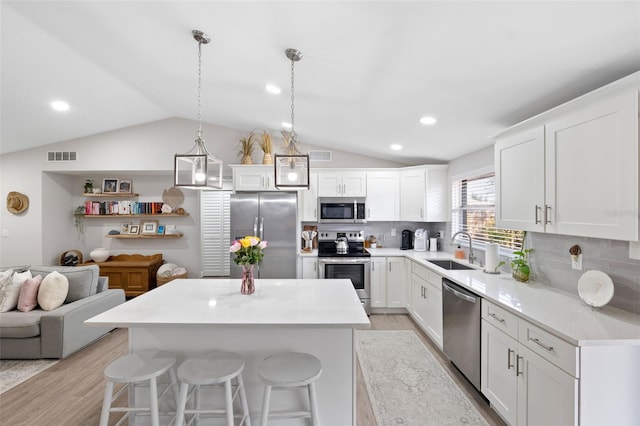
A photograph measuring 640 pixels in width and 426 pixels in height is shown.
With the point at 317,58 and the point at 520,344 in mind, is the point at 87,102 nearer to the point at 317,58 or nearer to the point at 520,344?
the point at 317,58

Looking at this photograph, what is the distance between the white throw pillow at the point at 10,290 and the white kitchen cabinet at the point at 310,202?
11.1 ft

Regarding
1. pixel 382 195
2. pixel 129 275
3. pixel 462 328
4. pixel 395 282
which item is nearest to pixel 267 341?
pixel 462 328


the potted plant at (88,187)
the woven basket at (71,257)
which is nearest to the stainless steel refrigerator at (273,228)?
the potted plant at (88,187)

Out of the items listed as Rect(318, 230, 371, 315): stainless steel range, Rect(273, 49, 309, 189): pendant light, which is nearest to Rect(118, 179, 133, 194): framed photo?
Rect(318, 230, 371, 315): stainless steel range

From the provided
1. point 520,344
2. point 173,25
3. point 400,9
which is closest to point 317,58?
point 400,9

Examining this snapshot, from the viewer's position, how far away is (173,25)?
7.66 feet

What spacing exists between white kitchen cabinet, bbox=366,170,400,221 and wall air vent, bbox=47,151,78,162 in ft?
16.1

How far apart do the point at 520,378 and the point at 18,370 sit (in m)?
4.33

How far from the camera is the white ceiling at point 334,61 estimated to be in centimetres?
158

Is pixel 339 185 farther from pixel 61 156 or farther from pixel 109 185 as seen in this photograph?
pixel 61 156

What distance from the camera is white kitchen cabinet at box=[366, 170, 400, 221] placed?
15.6ft

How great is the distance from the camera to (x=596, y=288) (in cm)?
182

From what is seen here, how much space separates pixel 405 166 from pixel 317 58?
321 centimetres

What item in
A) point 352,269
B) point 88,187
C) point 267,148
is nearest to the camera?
point 352,269
